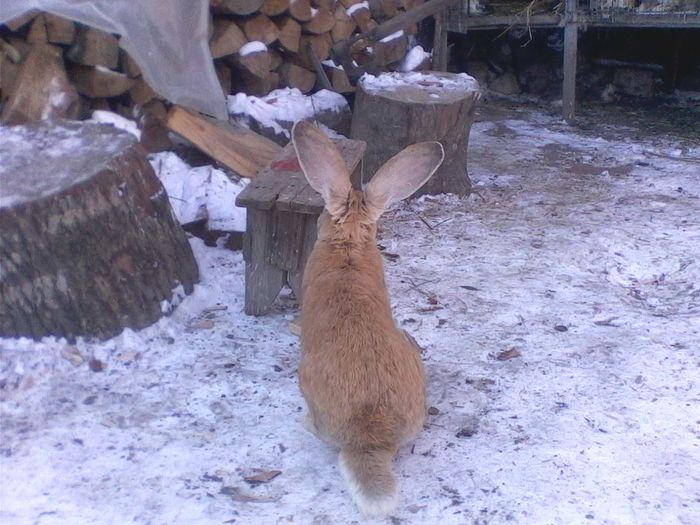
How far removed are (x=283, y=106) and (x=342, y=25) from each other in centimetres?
114

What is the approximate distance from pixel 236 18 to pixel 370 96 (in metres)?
1.06

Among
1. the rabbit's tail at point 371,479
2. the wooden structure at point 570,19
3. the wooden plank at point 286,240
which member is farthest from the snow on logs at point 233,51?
the rabbit's tail at point 371,479

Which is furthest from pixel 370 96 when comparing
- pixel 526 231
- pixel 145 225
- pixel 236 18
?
pixel 145 225

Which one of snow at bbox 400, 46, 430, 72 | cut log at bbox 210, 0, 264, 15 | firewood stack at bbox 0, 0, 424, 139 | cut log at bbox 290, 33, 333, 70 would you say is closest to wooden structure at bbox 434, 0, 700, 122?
snow at bbox 400, 46, 430, 72

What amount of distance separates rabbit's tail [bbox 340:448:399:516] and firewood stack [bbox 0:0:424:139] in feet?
9.27

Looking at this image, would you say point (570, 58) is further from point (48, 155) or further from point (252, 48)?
point (48, 155)

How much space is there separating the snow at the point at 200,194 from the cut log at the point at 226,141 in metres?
0.15

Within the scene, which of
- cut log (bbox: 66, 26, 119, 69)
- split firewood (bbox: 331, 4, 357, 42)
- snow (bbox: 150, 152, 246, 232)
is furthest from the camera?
split firewood (bbox: 331, 4, 357, 42)

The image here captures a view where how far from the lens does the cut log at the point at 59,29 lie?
15.6ft

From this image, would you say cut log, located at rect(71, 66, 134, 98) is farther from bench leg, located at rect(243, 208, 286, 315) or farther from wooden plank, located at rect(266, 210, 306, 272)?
wooden plank, located at rect(266, 210, 306, 272)

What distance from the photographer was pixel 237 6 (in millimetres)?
5762

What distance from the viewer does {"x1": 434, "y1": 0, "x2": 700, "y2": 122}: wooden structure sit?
7.97 metres

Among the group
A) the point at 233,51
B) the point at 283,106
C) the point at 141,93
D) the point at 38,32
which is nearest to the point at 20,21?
the point at 38,32

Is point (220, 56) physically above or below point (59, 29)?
below
